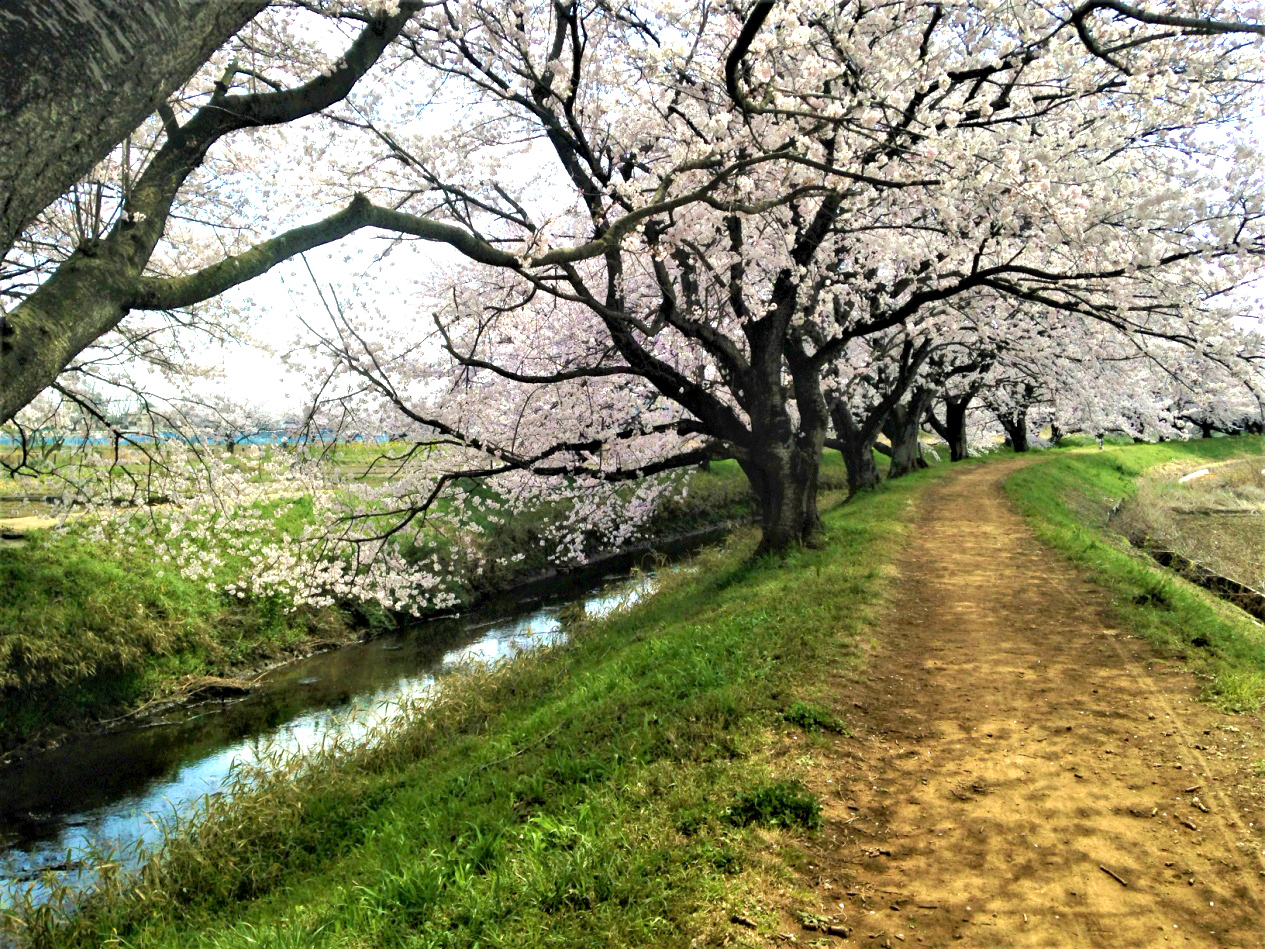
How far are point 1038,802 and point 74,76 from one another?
21.6 feet

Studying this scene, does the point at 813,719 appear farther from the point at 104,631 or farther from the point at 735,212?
the point at 104,631

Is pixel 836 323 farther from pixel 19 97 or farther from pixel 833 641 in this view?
pixel 19 97

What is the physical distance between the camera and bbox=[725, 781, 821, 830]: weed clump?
504 cm

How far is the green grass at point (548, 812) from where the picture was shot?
450cm

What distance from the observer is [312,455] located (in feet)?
38.7

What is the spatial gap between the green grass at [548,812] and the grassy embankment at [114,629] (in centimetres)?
650

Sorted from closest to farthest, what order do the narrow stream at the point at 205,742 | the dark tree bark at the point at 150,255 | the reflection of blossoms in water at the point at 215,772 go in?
the dark tree bark at the point at 150,255 → the reflection of blossoms in water at the point at 215,772 → the narrow stream at the point at 205,742

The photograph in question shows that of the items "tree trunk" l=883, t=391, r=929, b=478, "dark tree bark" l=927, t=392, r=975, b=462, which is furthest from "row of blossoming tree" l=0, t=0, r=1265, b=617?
"dark tree bark" l=927, t=392, r=975, b=462

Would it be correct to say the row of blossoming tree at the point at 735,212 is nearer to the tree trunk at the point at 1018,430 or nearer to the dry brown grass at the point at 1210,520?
the dry brown grass at the point at 1210,520

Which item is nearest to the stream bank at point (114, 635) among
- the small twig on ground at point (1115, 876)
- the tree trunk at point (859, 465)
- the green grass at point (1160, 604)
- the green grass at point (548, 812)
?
the green grass at point (548, 812)

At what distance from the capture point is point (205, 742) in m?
13.0

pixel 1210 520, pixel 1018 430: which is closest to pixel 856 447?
pixel 1210 520

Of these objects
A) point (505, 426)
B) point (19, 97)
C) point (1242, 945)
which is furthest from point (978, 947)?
point (505, 426)

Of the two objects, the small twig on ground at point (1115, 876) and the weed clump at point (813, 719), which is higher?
the weed clump at point (813, 719)
